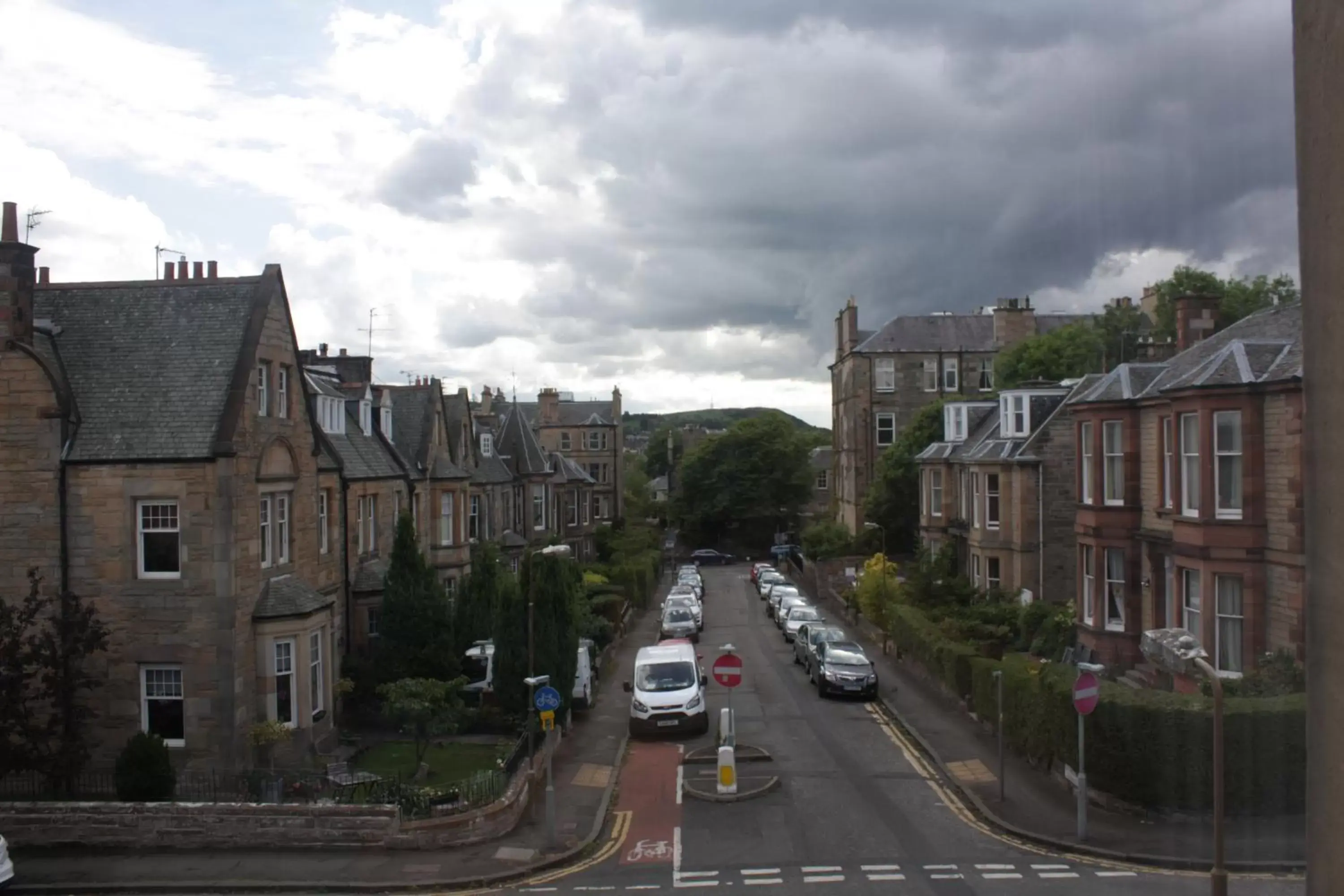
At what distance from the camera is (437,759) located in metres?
25.5

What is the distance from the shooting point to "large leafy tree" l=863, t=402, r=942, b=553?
207 ft

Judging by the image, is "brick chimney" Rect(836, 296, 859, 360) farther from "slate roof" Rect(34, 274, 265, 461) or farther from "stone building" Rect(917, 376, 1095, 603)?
"slate roof" Rect(34, 274, 265, 461)

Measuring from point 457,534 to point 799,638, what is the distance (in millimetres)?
12694

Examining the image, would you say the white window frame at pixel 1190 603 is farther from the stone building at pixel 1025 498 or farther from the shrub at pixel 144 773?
the shrub at pixel 144 773

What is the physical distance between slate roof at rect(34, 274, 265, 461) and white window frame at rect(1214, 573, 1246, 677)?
2065cm

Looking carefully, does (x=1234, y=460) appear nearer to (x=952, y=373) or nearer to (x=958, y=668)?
(x=958, y=668)

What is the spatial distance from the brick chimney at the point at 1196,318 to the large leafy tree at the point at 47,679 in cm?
2791

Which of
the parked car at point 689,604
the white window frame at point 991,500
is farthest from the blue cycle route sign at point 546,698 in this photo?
the parked car at point 689,604

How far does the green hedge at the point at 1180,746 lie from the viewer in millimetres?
17969

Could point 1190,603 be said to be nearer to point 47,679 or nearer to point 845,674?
point 845,674

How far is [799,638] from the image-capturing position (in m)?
39.5

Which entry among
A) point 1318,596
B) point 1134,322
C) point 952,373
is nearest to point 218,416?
point 1318,596

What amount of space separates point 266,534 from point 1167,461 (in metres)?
20.4

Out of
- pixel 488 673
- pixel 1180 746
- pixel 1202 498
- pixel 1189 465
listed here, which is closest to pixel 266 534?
pixel 488 673
